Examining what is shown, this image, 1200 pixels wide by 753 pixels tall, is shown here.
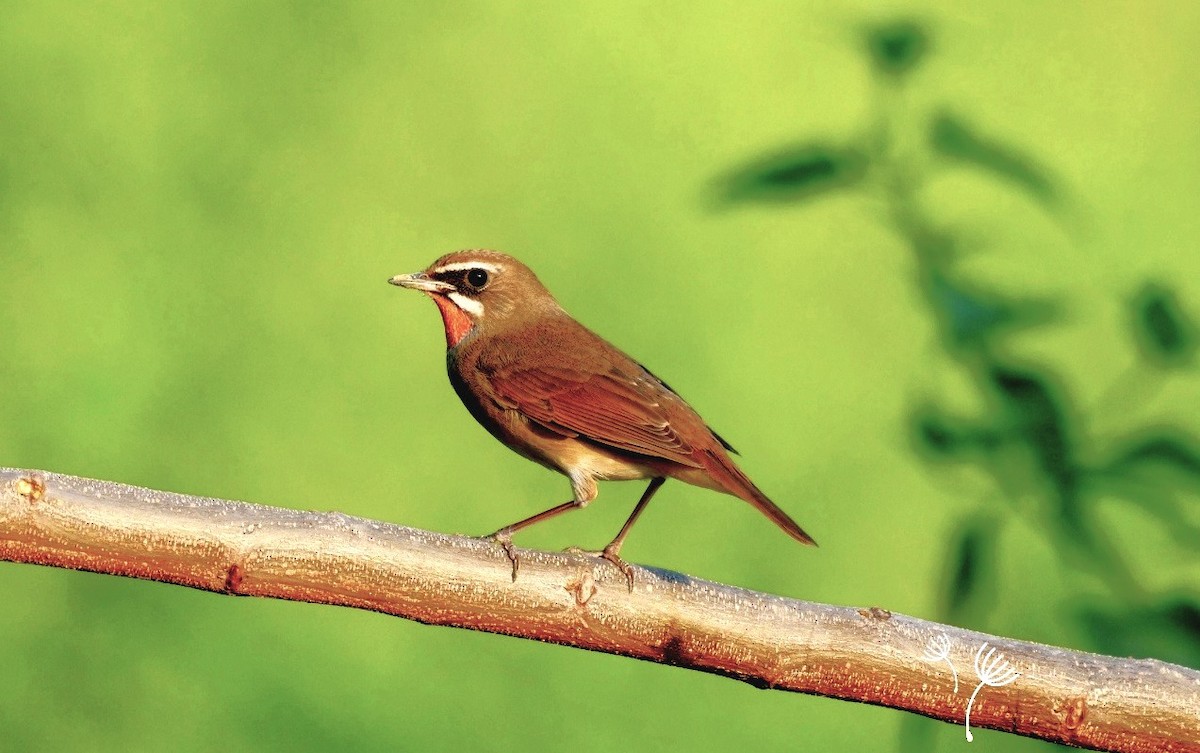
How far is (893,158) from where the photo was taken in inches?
52.4

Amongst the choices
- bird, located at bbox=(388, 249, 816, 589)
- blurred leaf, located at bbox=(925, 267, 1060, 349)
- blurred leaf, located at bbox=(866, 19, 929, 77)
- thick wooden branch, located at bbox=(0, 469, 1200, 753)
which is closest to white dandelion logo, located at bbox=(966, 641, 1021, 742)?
thick wooden branch, located at bbox=(0, 469, 1200, 753)

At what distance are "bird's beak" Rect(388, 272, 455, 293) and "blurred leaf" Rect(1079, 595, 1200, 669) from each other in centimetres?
80

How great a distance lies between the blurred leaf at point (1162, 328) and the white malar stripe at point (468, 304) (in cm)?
78

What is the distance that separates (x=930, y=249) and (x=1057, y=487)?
0.24m

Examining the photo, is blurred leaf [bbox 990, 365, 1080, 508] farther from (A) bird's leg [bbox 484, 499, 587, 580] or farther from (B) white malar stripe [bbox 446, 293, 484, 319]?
(B) white malar stripe [bbox 446, 293, 484, 319]

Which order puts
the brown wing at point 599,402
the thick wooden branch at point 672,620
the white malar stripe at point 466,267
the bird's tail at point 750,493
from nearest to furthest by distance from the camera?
the thick wooden branch at point 672,620 → the bird's tail at point 750,493 → the brown wing at point 599,402 → the white malar stripe at point 466,267

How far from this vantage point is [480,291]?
1.71m

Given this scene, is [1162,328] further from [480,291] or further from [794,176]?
[480,291]

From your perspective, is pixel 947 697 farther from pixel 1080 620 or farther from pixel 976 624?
pixel 976 624

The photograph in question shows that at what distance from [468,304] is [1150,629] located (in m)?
0.87

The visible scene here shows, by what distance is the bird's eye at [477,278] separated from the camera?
168cm

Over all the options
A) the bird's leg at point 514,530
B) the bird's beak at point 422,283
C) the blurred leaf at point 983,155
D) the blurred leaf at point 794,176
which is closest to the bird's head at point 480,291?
the bird's beak at point 422,283

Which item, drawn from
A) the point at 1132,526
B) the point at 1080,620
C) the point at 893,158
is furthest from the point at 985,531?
the point at 1132,526

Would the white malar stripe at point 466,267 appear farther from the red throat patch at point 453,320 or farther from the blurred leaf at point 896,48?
the blurred leaf at point 896,48
